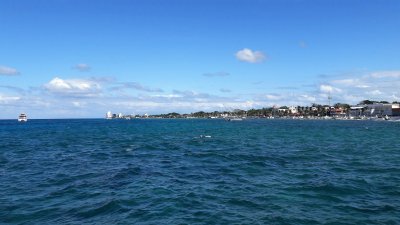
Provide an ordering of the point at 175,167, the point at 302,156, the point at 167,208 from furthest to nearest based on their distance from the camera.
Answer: the point at 302,156
the point at 175,167
the point at 167,208

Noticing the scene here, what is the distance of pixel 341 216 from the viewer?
19.7 metres

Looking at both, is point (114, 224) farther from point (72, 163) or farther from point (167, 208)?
point (72, 163)

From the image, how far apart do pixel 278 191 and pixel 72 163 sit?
27090 millimetres

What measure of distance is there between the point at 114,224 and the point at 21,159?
34995 millimetres

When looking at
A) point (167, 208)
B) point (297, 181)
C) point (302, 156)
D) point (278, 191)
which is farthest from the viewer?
point (302, 156)

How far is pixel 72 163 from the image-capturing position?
→ 43.2 meters

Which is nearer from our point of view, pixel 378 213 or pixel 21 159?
pixel 378 213

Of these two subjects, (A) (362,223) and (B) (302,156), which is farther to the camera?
(B) (302,156)

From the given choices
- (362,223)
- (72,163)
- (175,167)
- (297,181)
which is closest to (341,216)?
(362,223)

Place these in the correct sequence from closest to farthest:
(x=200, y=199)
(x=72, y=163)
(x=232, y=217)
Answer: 1. (x=232, y=217)
2. (x=200, y=199)
3. (x=72, y=163)

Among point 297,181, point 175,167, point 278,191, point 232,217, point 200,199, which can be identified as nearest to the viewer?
point 232,217

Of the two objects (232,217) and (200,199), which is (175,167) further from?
(232,217)

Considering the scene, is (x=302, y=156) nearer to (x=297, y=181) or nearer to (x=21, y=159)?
(x=297, y=181)

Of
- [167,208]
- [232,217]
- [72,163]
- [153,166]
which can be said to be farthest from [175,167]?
[232,217]
